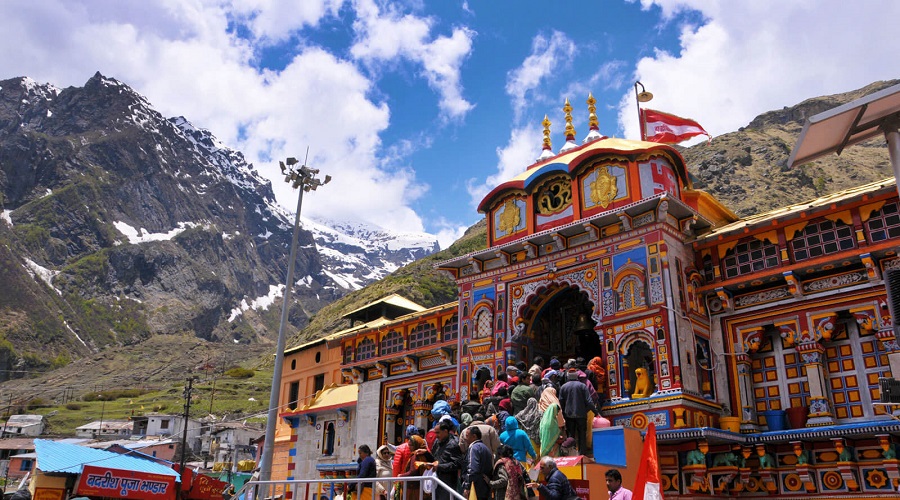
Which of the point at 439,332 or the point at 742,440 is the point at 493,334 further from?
the point at 742,440

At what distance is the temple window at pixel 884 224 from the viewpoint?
48.0ft

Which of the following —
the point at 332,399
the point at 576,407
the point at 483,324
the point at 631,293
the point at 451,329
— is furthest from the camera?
the point at 332,399

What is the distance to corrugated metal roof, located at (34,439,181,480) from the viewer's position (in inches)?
689

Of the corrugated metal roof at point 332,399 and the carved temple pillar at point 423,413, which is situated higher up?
the corrugated metal roof at point 332,399

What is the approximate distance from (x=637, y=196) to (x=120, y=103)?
188 meters

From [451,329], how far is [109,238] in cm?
14957

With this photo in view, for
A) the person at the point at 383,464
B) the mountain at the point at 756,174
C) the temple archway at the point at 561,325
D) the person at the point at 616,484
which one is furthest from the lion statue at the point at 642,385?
the mountain at the point at 756,174

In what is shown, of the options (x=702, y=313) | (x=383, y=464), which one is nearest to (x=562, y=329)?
(x=702, y=313)

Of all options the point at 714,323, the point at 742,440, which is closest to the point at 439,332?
the point at 714,323

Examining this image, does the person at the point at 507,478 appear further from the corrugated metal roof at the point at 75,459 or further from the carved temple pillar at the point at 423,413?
the carved temple pillar at the point at 423,413

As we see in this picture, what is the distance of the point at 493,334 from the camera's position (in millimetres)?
20141

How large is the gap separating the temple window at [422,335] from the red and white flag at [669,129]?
979 cm

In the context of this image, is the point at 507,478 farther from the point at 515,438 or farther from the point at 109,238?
the point at 109,238

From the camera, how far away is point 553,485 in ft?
28.1
